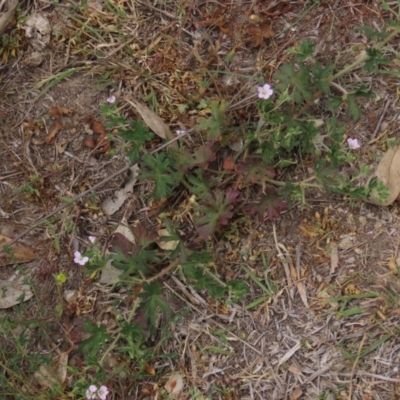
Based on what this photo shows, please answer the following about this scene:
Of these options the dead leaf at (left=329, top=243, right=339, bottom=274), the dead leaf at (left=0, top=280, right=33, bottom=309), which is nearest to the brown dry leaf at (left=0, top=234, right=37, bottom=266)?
the dead leaf at (left=0, top=280, right=33, bottom=309)

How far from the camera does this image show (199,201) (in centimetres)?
336

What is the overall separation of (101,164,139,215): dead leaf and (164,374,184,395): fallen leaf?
0.93 metres

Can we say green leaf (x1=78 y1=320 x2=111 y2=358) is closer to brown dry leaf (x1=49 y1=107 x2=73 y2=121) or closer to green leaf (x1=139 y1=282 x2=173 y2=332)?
green leaf (x1=139 y1=282 x2=173 y2=332)

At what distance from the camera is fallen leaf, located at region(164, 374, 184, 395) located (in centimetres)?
327

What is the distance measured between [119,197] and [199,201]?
466mm

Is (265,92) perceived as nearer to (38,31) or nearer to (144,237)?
(144,237)

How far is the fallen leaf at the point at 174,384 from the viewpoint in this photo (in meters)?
3.27

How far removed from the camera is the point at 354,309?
123 inches

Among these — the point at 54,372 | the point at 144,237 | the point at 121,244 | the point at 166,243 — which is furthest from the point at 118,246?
the point at 54,372

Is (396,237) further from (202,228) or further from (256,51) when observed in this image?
(256,51)

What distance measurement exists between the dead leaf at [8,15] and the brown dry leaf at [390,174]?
2.20 m

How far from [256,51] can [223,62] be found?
0.61 feet

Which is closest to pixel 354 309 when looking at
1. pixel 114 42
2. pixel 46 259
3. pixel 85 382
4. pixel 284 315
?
pixel 284 315

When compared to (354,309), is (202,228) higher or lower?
higher
